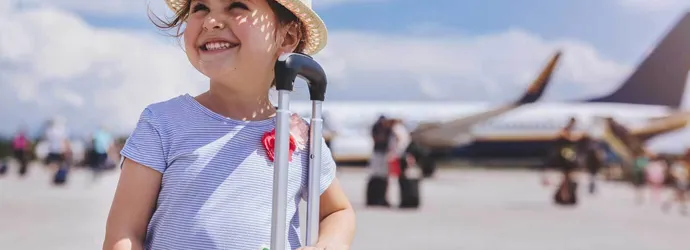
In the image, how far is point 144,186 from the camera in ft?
4.02

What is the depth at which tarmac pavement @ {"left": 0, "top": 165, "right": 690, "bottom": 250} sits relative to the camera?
21.3 ft

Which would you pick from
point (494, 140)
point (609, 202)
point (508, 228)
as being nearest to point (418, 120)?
point (494, 140)

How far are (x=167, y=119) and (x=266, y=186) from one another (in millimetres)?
205

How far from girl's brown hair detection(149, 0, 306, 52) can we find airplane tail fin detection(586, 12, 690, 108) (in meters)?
28.4

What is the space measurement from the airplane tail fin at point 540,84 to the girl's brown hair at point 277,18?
2487cm

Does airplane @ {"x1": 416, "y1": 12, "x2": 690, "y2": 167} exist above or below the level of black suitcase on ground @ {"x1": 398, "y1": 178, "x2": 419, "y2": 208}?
above

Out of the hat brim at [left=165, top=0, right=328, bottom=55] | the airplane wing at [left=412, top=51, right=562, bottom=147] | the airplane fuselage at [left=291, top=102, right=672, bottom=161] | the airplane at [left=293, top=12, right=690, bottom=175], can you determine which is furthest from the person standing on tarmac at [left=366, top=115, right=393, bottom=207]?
the airplane wing at [left=412, top=51, right=562, bottom=147]

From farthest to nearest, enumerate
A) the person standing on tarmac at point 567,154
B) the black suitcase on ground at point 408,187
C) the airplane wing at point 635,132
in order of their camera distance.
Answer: the airplane wing at point 635,132 → the person standing on tarmac at point 567,154 → the black suitcase on ground at point 408,187

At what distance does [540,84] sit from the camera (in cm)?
2616

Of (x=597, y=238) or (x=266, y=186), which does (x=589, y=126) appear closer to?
(x=597, y=238)

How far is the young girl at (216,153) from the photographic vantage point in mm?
1231

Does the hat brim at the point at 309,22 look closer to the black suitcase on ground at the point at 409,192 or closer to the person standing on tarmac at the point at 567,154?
the black suitcase on ground at the point at 409,192

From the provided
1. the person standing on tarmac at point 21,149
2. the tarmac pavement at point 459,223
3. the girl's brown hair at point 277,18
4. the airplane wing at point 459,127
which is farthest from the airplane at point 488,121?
the girl's brown hair at point 277,18

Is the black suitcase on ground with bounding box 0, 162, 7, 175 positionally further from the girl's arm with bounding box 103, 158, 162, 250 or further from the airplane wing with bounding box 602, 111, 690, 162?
the girl's arm with bounding box 103, 158, 162, 250
